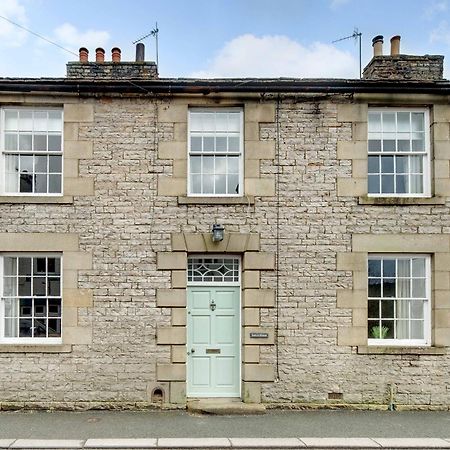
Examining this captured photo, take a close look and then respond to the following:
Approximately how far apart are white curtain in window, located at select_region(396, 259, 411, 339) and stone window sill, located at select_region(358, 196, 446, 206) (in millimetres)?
1142

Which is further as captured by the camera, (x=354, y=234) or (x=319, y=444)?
(x=354, y=234)

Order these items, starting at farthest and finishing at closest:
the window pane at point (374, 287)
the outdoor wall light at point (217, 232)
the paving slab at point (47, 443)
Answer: the window pane at point (374, 287) < the outdoor wall light at point (217, 232) < the paving slab at point (47, 443)

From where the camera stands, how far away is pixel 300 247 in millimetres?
9602

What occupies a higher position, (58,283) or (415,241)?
(415,241)

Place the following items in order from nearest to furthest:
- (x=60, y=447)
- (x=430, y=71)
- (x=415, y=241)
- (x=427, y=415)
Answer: (x=60, y=447) < (x=427, y=415) < (x=415, y=241) < (x=430, y=71)

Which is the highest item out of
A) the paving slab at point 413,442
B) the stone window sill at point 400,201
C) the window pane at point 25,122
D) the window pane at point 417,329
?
the window pane at point 25,122

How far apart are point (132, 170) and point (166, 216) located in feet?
3.64

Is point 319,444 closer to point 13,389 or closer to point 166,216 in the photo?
point 166,216

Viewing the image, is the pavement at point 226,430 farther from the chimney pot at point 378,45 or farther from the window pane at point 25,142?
Result: the chimney pot at point 378,45

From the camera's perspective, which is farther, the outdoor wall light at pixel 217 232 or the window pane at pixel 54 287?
the window pane at pixel 54 287

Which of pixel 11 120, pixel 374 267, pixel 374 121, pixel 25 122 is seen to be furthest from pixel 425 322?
pixel 11 120

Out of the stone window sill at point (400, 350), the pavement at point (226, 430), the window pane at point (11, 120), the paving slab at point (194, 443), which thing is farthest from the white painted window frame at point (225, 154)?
the paving slab at point (194, 443)

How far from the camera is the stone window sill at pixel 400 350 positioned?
9.41m

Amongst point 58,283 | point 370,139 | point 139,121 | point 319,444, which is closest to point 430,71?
point 370,139
